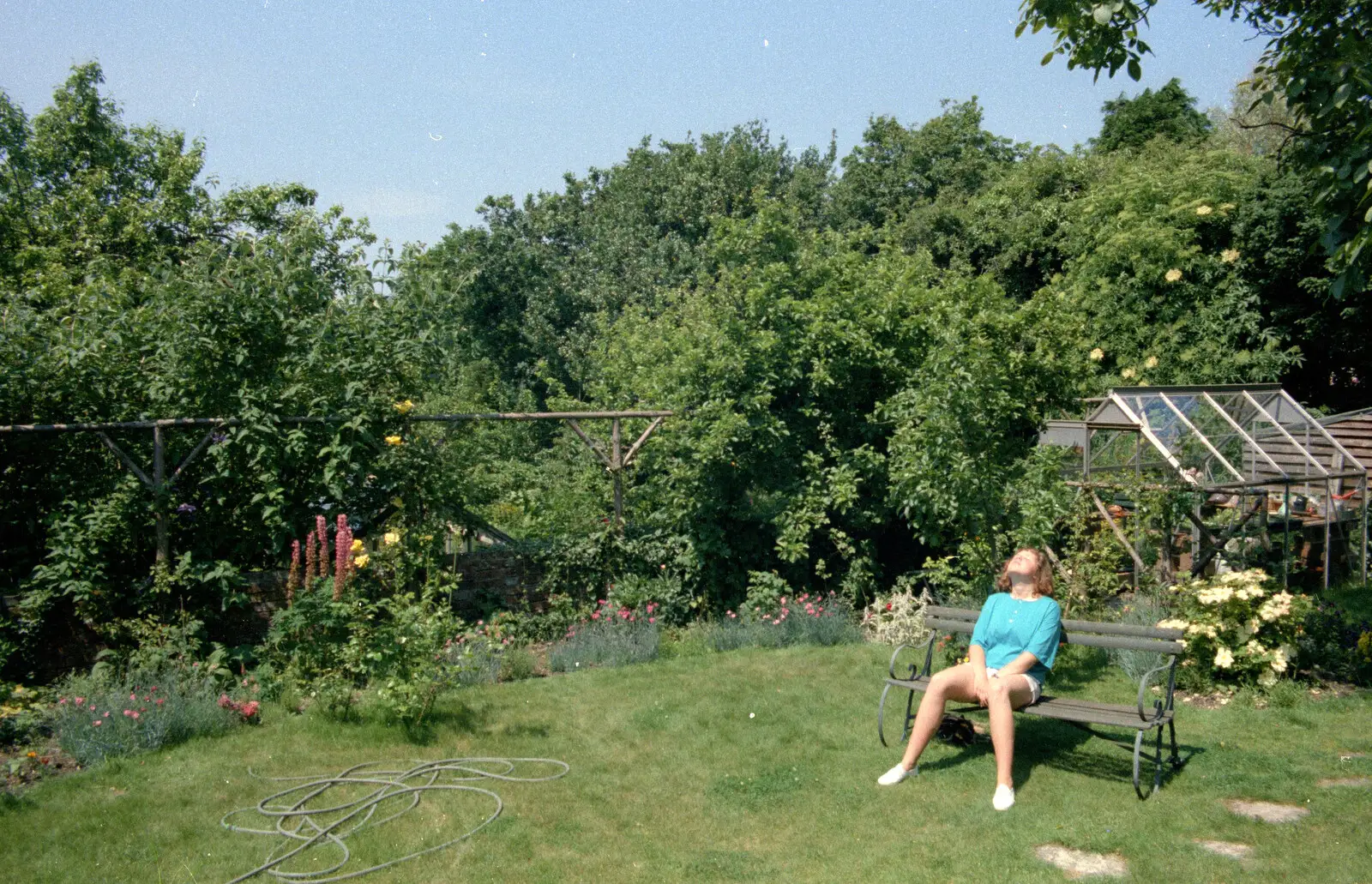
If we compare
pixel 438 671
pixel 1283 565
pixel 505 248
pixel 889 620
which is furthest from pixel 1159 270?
pixel 438 671

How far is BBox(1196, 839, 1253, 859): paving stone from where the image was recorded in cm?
503

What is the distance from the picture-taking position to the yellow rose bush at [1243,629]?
7.76 metres

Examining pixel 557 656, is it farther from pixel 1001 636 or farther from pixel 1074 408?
pixel 1074 408

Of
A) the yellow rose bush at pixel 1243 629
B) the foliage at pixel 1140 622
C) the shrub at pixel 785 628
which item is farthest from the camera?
the shrub at pixel 785 628

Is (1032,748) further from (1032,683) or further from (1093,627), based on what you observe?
(1093,627)

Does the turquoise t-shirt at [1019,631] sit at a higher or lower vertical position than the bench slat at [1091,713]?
higher

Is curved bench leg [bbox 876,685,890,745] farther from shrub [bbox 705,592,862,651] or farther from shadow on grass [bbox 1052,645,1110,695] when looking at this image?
shrub [bbox 705,592,862,651]

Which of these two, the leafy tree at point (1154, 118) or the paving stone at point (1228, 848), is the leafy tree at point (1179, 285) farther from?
the paving stone at point (1228, 848)

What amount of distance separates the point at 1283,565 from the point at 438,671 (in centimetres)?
1000

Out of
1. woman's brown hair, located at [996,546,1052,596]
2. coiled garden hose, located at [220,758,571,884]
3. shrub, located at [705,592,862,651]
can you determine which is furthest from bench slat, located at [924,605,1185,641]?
coiled garden hose, located at [220,758,571,884]

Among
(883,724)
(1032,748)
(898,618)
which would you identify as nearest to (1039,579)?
(1032,748)

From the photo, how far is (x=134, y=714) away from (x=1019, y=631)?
5.67m

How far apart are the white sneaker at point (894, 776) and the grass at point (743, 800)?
2.3 inches

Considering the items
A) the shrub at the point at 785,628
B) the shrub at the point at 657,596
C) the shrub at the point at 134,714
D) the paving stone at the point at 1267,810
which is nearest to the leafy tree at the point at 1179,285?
the shrub at the point at 785,628
